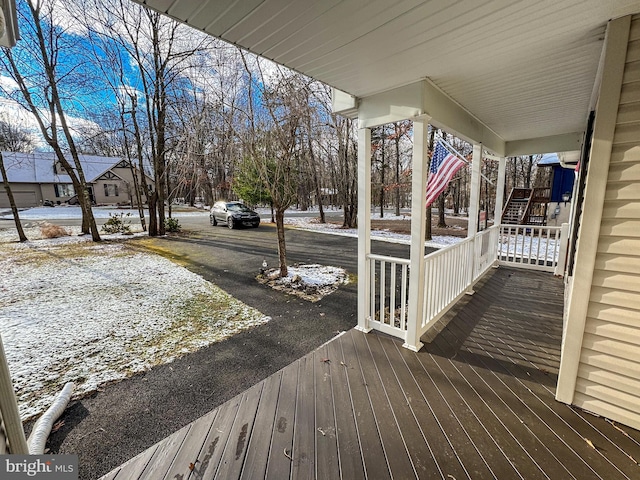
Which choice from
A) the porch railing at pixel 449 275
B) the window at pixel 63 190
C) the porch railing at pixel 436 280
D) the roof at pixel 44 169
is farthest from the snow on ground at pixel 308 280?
the window at pixel 63 190

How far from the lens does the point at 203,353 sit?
9.83 ft

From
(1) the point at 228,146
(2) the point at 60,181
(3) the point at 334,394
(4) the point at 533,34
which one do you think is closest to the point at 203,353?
(3) the point at 334,394

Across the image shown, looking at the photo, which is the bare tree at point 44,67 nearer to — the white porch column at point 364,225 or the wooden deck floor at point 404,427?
the white porch column at point 364,225

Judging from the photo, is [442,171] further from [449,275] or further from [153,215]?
[153,215]

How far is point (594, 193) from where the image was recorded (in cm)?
172

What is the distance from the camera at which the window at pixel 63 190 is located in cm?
2541

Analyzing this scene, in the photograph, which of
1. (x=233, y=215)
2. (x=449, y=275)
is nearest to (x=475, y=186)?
(x=449, y=275)

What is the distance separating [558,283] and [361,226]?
3.99 metres

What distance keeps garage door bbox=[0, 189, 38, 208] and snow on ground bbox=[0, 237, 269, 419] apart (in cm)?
2611

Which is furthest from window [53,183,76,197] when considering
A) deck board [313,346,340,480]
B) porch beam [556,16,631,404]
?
porch beam [556,16,631,404]

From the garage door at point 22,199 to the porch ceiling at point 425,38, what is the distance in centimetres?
3432

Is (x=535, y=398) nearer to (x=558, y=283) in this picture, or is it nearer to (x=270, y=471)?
(x=270, y=471)

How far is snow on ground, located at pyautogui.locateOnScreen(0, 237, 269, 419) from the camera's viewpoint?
8.84 ft

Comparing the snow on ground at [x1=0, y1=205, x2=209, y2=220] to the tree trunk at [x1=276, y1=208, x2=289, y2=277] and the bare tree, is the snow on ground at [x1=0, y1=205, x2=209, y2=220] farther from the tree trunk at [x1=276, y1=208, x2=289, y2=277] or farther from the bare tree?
the tree trunk at [x1=276, y1=208, x2=289, y2=277]
